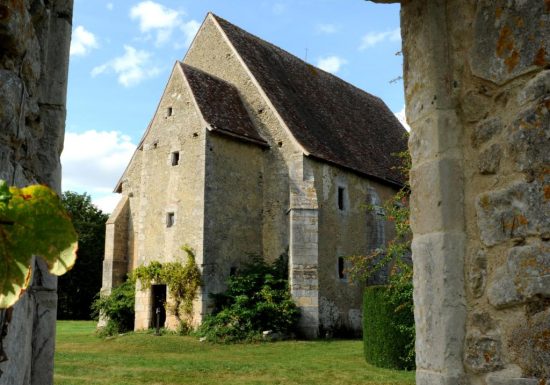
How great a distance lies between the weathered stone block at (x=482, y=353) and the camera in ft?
8.76

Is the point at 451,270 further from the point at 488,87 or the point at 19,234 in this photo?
the point at 19,234

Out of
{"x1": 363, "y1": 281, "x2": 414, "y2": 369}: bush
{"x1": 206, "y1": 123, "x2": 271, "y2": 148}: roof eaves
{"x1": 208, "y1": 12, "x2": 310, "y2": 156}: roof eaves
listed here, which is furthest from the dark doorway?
{"x1": 363, "y1": 281, "x2": 414, "y2": 369}: bush

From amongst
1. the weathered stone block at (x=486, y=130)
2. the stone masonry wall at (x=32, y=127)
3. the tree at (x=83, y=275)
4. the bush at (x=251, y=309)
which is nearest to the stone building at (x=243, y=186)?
the bush at (x=251, y=309)

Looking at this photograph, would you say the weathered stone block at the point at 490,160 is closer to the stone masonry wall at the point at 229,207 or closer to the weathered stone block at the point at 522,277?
the weathered stone block at the point at 522,277

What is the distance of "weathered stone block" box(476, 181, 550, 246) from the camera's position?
2.56 metres

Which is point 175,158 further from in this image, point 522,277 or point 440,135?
point 522,277

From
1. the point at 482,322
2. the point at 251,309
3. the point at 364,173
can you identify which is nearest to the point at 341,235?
the point at 364,173

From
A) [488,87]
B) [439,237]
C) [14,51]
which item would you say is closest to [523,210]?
[439,237]

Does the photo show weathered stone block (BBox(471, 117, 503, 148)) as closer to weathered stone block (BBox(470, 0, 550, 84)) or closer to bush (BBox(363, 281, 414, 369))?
weathered stone block (BBox(470, 0, 550, 84))

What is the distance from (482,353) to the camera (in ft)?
8.99

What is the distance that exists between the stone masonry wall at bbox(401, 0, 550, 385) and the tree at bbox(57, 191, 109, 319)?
37.1m

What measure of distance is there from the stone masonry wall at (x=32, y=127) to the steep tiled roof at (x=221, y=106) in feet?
53.7

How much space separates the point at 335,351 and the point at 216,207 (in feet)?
21.6

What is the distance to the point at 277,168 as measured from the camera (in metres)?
20.8
